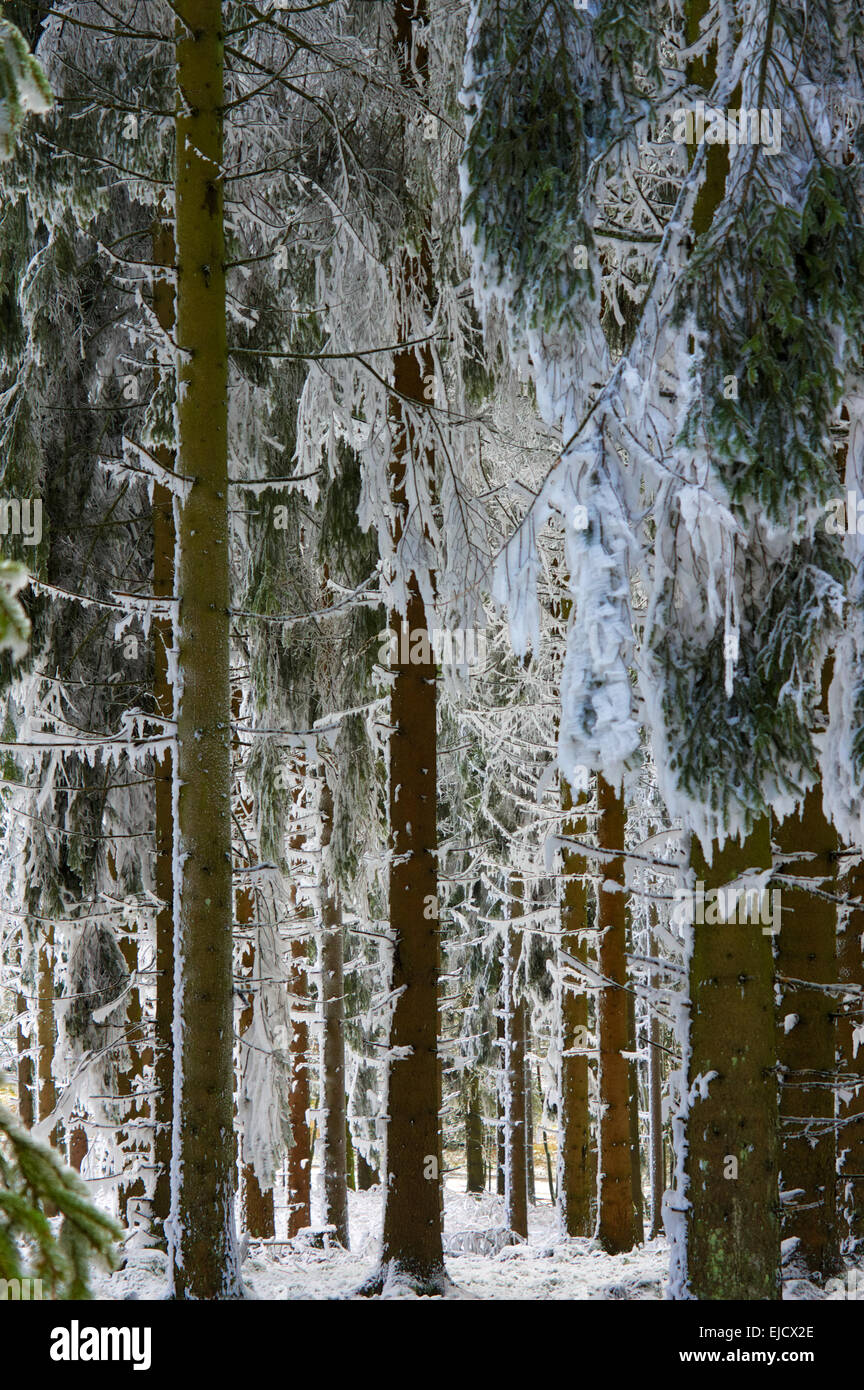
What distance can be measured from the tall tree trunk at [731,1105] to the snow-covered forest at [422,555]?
19 millimetres

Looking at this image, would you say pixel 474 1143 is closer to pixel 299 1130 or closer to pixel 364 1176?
pixel 364 1176

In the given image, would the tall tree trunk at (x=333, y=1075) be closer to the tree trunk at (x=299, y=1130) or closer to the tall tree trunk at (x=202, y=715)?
the tree trunk at (x=299, y=1130)

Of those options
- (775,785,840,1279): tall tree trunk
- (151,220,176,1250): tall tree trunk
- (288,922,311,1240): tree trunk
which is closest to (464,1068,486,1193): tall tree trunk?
(288,922,311,1240): tree trunk

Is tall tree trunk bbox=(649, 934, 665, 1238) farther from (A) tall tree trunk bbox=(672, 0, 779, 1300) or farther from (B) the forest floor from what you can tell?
(A) tall tree trunk bbox=(672, 0, 779, 1300)

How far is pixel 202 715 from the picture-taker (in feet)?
19.3

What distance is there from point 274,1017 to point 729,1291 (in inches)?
222

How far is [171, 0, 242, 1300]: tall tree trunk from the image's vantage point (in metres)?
5.59

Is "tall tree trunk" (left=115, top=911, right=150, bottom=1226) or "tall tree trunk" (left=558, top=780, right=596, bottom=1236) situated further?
"tall tree trunk" (left=558, top=780, right=596, bottom=1236)

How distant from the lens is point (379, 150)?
764 cm

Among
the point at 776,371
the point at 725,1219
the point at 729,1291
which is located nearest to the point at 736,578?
the point at 776,371

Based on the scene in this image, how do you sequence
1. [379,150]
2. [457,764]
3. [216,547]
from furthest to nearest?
[457,764] < [379,150] < [216,547]

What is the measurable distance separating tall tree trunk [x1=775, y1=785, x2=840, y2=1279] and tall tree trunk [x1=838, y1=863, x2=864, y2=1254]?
1046 millimetres

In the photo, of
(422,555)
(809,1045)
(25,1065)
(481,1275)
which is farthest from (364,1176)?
(422,555)
